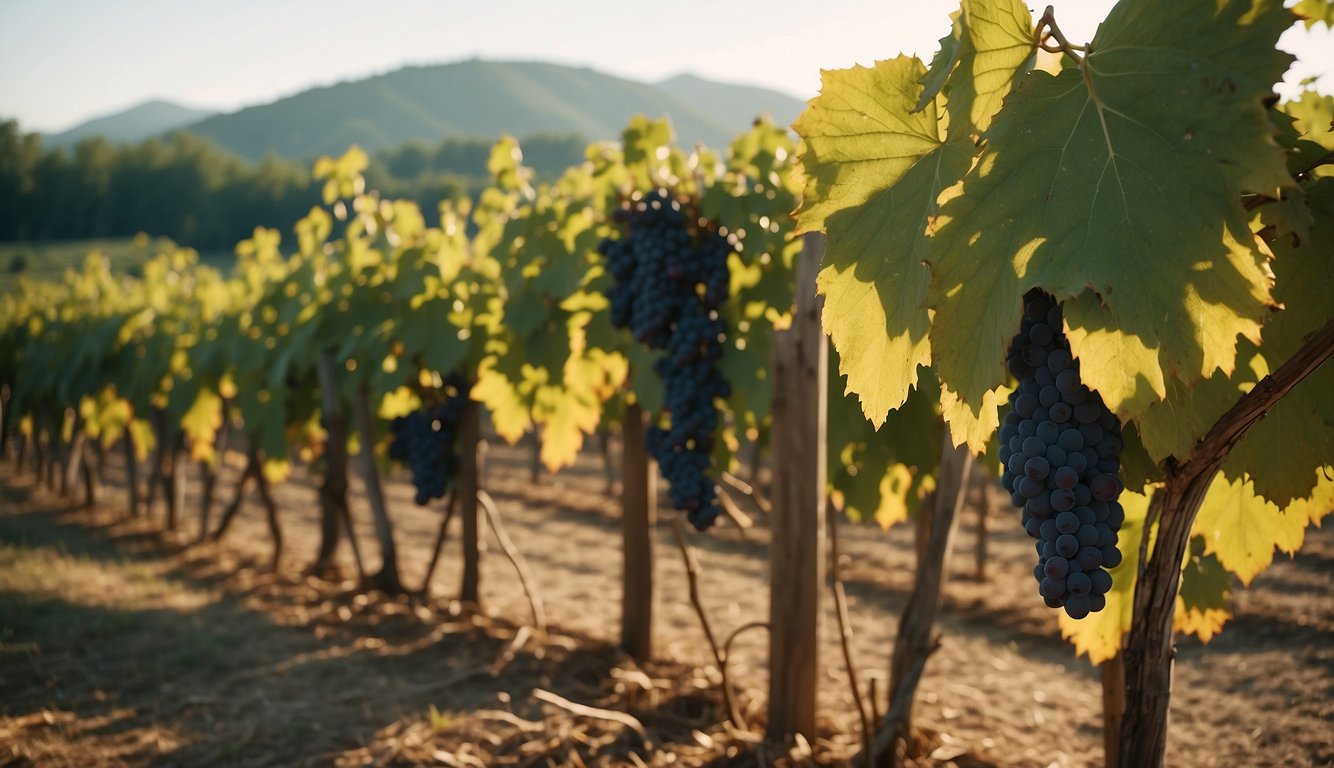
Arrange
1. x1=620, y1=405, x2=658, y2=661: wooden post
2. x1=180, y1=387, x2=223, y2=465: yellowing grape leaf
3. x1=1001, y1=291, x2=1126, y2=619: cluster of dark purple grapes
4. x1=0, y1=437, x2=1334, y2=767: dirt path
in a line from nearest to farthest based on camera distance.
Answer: x1=1001, y1=291, x2=1126, y2=619: cluster of dark purple grapes
x1=0, y1=437, x2=1334, y2=767: dirt path
x1=620, y1=405, x2=658, y2=661: wooden post
x1=180, y1=387, x2=223, y2=465: yellowing grape leaf

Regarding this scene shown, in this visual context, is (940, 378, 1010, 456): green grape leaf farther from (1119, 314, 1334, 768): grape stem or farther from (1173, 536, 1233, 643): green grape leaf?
(1173, 536, 1233, 643): green grape leaf

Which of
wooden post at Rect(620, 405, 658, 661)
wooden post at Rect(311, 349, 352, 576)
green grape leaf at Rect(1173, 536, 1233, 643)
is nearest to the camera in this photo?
green grape leaf at Rect(1173, 536, 1233, 643)

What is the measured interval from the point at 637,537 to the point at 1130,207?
4588mm

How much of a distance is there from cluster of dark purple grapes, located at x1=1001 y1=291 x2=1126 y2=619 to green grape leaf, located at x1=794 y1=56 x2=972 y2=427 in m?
0.19

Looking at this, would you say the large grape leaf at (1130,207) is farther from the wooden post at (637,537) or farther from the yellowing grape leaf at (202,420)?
the yellowing grape leaf at (202,420)

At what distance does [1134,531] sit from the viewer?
217 cm

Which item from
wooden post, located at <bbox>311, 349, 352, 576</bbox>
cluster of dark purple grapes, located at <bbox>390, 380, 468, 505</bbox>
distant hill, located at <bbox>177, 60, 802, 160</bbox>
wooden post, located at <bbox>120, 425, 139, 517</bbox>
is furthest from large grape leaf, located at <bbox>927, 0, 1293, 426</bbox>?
distant hill, located at <bbox>177, 60, 802, 160</bbox>

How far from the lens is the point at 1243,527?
6.88 feet

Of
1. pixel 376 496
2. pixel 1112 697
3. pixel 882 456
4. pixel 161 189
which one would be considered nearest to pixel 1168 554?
pixel 1112 697

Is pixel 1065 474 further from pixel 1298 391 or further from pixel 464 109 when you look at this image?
pixel 464 109

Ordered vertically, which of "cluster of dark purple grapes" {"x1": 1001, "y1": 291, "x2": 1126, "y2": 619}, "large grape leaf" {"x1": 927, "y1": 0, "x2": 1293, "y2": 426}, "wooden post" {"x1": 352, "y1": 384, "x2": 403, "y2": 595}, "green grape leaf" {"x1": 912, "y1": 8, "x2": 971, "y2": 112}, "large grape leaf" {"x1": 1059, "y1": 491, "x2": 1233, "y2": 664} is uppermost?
"green grape leaf" {"x1": 912, "y1": 8, "x2": 971, "y2": 112}

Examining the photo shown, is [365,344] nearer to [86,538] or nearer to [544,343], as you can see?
[544,343]

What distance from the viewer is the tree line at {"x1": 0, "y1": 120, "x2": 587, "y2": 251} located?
79.5 metres

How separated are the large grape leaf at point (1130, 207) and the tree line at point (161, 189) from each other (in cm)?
7448
